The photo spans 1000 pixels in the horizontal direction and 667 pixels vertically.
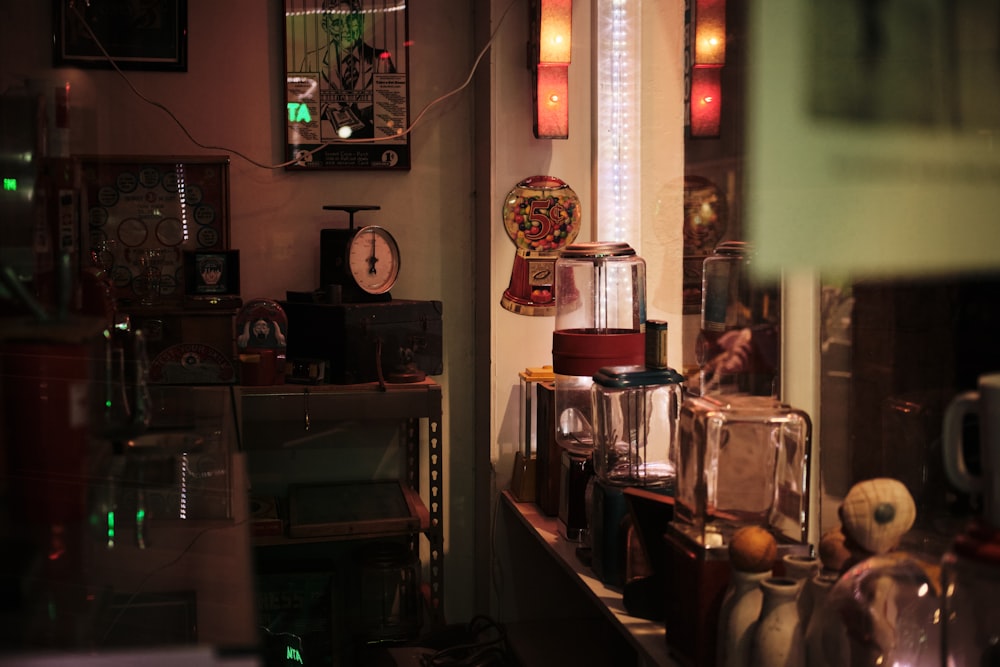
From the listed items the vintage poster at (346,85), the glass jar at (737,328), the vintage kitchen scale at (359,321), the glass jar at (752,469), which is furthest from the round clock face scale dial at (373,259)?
the glass jar at (752,469)

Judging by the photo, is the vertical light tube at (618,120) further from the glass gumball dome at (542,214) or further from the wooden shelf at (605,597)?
the wooden shelf at (605,597)

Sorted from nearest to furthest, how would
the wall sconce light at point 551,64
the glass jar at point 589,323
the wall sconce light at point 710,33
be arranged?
the wall sconce light at point 710,33 → the glass jar at point 589,323 → the wall sconce light at point 551,64

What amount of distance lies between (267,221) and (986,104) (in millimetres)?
2415

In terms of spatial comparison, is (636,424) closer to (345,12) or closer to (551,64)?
(551,64)

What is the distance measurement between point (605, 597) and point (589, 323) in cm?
104

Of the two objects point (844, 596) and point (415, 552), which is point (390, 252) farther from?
point (844, 596)

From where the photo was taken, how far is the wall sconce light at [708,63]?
221cm

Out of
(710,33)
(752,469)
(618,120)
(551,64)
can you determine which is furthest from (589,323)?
(752,469)

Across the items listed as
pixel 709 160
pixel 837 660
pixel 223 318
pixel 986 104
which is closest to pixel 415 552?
pixel 223 318

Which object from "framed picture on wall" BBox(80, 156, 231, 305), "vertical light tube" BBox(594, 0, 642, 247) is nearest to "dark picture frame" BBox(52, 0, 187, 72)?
"framed picture on wall" BBox(80, 156, 231, 305)

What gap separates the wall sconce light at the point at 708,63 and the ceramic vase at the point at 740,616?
1.19m

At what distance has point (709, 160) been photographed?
2293 millimetres

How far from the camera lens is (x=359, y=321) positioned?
9.27 ft

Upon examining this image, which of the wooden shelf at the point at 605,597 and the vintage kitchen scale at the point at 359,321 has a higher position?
the vintage kitchen scale at the point at 359,321
